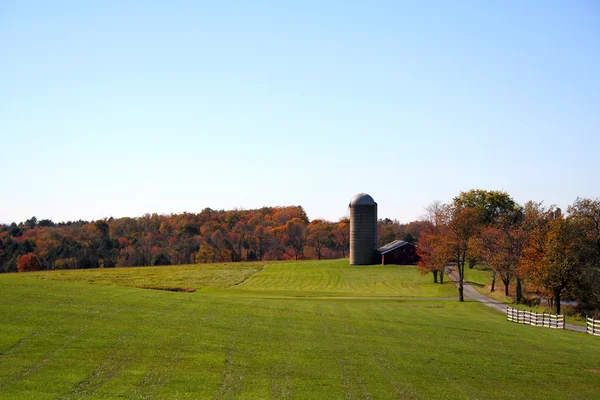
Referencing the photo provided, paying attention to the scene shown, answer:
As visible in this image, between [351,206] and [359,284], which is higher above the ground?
[351,206]

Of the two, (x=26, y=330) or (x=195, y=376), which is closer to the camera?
(x=195, y=376)

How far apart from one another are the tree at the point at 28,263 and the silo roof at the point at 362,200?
217ft

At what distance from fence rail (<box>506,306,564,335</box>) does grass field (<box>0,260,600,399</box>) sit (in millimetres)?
3202

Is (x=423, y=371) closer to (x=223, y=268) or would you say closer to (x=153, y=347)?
(x=153, y=347)

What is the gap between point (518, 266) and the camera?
5753 centimetres

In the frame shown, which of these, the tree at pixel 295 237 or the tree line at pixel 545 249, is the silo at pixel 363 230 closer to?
the tree line at pixel 545 249

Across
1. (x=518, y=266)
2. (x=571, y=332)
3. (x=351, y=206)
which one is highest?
(x=351, y=206)

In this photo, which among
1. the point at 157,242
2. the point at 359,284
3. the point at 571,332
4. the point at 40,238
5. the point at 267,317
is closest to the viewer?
the point at 267,317

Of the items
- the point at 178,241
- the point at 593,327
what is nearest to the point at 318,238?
the point at 178,241

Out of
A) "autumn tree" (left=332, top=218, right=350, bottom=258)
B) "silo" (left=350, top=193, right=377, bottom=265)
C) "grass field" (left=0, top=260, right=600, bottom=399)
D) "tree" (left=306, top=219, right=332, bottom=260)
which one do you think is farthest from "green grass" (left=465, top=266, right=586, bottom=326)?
"tree" (left=306, top=219, right=332, bottom=260)

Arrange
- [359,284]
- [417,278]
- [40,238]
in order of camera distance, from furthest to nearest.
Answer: [40,238]
[417,278]
[359,284]

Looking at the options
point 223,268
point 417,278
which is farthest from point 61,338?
point 223,268

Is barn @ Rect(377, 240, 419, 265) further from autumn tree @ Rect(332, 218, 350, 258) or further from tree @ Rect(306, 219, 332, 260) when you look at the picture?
autumn tree @ Rect(332, 218, 350, 258)

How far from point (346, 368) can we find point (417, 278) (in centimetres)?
6340
